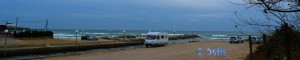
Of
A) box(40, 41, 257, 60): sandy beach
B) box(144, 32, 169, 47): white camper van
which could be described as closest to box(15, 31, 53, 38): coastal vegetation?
box(144, 32, 169, 47): white camper van

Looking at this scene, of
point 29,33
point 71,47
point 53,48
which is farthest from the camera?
point 29,33

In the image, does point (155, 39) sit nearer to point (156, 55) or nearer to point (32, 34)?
point (32, 34)

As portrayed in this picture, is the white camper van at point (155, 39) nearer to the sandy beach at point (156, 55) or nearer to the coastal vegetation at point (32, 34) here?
the sandy beach at point (156, 55)

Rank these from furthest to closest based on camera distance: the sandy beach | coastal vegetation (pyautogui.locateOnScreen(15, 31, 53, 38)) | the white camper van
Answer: coastal vegetation (pyautogui.locateOnScreen(15, 31, 53, 38)), the white camper van, the sandy beach

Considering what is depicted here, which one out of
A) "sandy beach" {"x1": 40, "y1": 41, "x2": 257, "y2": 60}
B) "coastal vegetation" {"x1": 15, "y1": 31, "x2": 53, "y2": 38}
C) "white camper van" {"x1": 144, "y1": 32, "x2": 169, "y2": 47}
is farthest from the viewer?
"coastal vegetation" {"x1": 15, "y1": 31, "x2": 53, "y2": 38}

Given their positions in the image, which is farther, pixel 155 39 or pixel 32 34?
pixel 32 34

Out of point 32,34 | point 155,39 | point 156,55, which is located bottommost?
point 156,55

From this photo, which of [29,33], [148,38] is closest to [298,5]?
[148,38]

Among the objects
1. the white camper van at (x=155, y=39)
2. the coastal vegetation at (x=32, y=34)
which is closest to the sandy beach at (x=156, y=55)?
the white camper van at (x=155, y=39)

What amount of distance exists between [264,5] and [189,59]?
80.7 ft

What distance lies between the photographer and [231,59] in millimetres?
27906

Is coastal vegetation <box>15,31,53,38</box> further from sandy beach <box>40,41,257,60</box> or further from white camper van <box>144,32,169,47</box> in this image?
sandy beach <box>40,41,257,60</box>

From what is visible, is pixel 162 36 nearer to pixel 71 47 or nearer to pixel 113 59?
pixel 71 47

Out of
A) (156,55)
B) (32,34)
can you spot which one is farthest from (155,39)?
(156,55)
